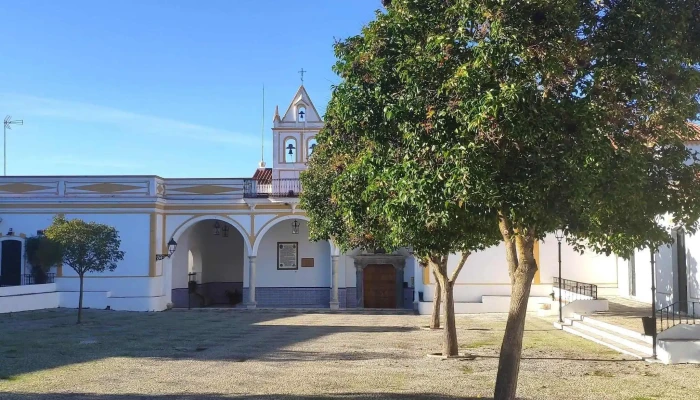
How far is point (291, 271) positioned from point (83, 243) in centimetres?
1037

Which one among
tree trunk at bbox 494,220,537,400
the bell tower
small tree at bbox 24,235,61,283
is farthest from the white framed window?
tree trunk at bbox 494,220,537,400

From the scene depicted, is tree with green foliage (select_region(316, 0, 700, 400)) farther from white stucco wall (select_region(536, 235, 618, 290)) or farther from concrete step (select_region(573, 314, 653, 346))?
white stucco wall (select_region(536, 235, 618, 290))

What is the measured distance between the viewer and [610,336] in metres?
14.5

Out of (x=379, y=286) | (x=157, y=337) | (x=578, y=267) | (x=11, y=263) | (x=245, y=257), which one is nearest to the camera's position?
(x=157, y=337)

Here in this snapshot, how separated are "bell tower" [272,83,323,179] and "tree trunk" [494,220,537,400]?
1952 cm

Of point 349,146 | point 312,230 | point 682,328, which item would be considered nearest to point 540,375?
point 682,328

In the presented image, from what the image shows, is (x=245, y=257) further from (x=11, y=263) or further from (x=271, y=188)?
(x=11, y=263)

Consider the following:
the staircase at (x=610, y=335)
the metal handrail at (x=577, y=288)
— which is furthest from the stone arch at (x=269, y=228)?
the staircase at (x=610, y=335)

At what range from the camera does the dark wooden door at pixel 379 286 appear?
26844 mm

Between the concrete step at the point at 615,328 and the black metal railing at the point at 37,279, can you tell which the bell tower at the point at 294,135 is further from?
the concrete step at the point at 615,328

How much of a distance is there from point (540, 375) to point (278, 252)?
17958 mm

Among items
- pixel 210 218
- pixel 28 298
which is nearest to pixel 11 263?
pixel 28 298

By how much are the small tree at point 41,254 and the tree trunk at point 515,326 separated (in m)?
15.6

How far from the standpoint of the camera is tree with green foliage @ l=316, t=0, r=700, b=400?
566cm
